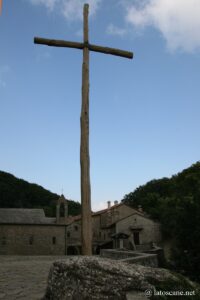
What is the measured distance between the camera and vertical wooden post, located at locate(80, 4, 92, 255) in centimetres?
720

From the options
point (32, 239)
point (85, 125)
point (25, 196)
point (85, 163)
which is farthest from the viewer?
point (25, 196)

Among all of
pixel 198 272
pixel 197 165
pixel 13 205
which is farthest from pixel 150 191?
pixel 198 272

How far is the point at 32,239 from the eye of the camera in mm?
43562

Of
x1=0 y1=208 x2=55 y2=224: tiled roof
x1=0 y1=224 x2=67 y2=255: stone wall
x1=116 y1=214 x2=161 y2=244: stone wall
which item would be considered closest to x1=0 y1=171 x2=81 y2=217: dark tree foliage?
x1=0 y1=208 x2=55 y2=224: tiled roof

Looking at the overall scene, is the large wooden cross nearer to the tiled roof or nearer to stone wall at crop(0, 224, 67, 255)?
the tiled roof

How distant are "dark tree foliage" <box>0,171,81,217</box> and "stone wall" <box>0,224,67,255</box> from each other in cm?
2458

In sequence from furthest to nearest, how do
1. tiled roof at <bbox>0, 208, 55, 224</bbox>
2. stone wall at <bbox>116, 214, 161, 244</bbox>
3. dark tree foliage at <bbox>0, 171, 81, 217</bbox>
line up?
1. dark tree foliage at <bbox>0, 171, 81, 217</bbox>
2. stone wall at <bbox>116, 214, 161, 244</bbox>
3. tiled roof at <bbox>0, 208, 55, 224</bbox>

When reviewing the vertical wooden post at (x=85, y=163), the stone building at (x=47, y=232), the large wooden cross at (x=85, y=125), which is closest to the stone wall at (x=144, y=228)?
the stone building at (x=47, y=232)

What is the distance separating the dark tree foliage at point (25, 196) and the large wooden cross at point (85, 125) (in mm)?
62025

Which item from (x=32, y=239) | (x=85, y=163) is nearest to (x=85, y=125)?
(x=85, y=163)

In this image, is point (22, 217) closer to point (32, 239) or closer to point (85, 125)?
point (32, 239)

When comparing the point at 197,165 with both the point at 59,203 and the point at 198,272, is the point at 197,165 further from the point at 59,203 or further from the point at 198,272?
the point at 59,203

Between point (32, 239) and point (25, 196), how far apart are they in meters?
34.2

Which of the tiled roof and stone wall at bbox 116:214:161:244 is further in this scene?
stone wall at bbox 116:214:161:244
